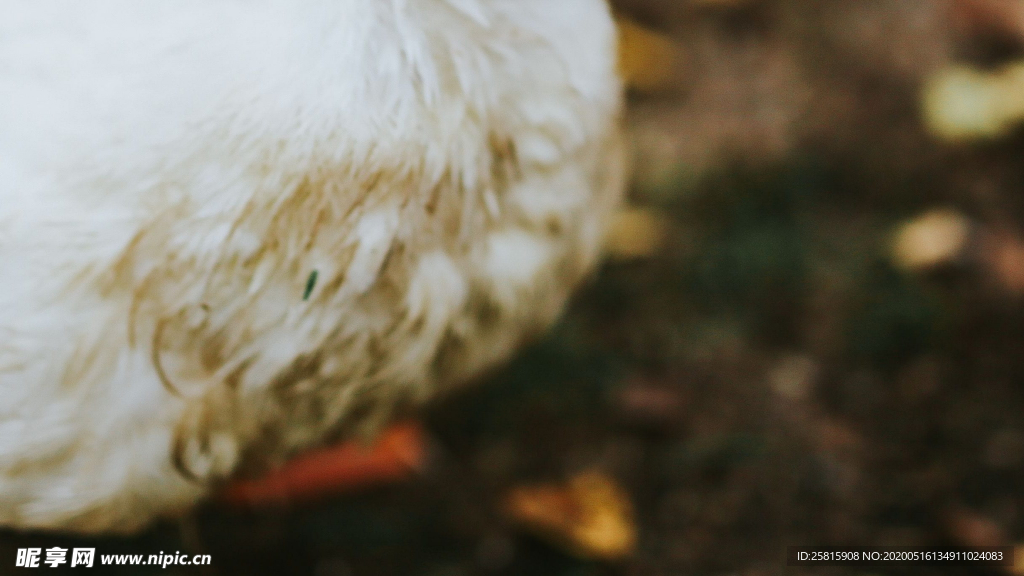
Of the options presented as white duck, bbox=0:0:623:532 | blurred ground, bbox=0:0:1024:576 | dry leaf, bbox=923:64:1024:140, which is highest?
dry leaf, bbox=923:64:1024:140

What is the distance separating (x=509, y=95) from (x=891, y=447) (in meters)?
0.91

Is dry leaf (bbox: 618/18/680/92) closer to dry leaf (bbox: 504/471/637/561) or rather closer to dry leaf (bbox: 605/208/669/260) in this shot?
dry leaf (bbox: 605/208/669/260)

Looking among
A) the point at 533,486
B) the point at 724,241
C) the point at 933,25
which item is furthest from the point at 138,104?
the point at 933,25

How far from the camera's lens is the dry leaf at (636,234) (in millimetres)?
1575

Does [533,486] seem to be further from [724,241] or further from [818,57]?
[818,57]

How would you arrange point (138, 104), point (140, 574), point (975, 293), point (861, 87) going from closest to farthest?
point (138, 104), point (140, 574), point (975, 293), point (861, 87)

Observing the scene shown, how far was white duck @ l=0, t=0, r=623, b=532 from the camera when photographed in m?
0.65

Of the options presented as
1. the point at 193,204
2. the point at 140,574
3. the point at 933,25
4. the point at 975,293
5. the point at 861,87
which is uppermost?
the point at 933,25

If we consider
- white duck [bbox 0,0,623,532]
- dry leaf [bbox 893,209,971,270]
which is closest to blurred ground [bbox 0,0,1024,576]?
dry leaf [bbox 893,209,971,270]

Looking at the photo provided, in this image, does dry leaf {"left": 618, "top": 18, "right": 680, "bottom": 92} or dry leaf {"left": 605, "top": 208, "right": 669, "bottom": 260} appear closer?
dry leaf {"left": 605, "top": 208, "right": 669, "bottom": 260}

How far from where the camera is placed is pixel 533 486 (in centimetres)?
134

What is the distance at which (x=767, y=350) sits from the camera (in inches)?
57.9

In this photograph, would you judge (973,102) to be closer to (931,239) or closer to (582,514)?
(931,239)

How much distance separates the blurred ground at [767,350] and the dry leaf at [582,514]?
0.02 metres
